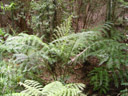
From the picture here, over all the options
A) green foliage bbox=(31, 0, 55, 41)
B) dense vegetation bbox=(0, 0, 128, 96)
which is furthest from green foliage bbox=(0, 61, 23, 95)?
green foliage bbox=(31, 0, 55, 41)

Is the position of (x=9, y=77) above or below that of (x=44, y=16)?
below

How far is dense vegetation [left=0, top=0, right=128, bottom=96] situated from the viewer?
5.29ft

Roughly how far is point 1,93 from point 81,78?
55.7 inches

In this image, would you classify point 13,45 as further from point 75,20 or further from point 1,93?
point 75,20

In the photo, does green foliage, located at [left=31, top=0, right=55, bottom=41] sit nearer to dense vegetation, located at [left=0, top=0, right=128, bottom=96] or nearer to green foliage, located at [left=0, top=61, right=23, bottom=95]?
dense vegetation, located at [left=0, top=0, right=128, bottom=96]

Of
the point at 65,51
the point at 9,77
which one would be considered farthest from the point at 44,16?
A: the point at 9,77

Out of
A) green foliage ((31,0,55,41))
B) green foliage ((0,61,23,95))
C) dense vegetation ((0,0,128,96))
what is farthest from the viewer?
green foliage ((31,0,55,41))

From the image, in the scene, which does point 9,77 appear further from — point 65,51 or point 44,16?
point 44,16

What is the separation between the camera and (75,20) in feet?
9.88

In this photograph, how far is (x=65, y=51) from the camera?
197cm

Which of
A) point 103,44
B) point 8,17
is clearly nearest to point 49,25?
point 103,44

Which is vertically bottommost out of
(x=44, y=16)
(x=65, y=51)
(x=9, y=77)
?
(x=9, y=77)

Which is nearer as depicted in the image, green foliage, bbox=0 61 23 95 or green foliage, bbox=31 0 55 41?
green foliage, bbox=0 61 23 95

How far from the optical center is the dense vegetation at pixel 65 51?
63.5 inches
